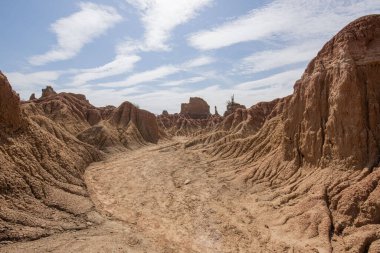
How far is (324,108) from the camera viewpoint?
16.8 m

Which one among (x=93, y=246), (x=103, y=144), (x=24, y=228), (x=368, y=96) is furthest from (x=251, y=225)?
(x=103, y=144)

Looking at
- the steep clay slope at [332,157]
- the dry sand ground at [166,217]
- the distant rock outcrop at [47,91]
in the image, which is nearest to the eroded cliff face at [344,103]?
the steep clay slope at [332,157]

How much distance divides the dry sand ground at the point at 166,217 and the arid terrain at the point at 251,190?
2.4 inches

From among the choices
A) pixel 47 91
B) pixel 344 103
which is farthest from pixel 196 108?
pixel 344 103

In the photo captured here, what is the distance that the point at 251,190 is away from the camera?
18688 millimetres

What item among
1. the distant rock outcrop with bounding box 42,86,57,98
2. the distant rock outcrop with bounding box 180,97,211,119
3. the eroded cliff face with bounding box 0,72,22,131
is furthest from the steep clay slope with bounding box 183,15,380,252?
the distant rock outcrop with bounding box 180,97,211,119

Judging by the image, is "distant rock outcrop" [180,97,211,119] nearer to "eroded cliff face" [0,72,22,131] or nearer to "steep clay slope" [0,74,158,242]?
"steep clay slope" [0,74,158,242]

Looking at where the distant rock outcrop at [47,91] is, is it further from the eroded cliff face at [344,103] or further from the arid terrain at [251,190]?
the eroded cliff face at [344,103]

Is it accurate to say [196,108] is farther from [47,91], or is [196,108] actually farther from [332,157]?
[332,157]

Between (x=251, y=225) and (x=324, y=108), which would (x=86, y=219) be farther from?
(x=324, y=108)

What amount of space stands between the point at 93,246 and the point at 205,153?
21412 millimetres

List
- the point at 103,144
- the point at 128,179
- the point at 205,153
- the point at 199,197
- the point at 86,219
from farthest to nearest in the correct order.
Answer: the point at 103,144
the point at 205,153
the point at 128,179
the point at 199,197
the point at 86,219

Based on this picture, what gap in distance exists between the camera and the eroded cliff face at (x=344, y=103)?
47.8 feet

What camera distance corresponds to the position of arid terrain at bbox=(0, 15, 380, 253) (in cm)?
1235
